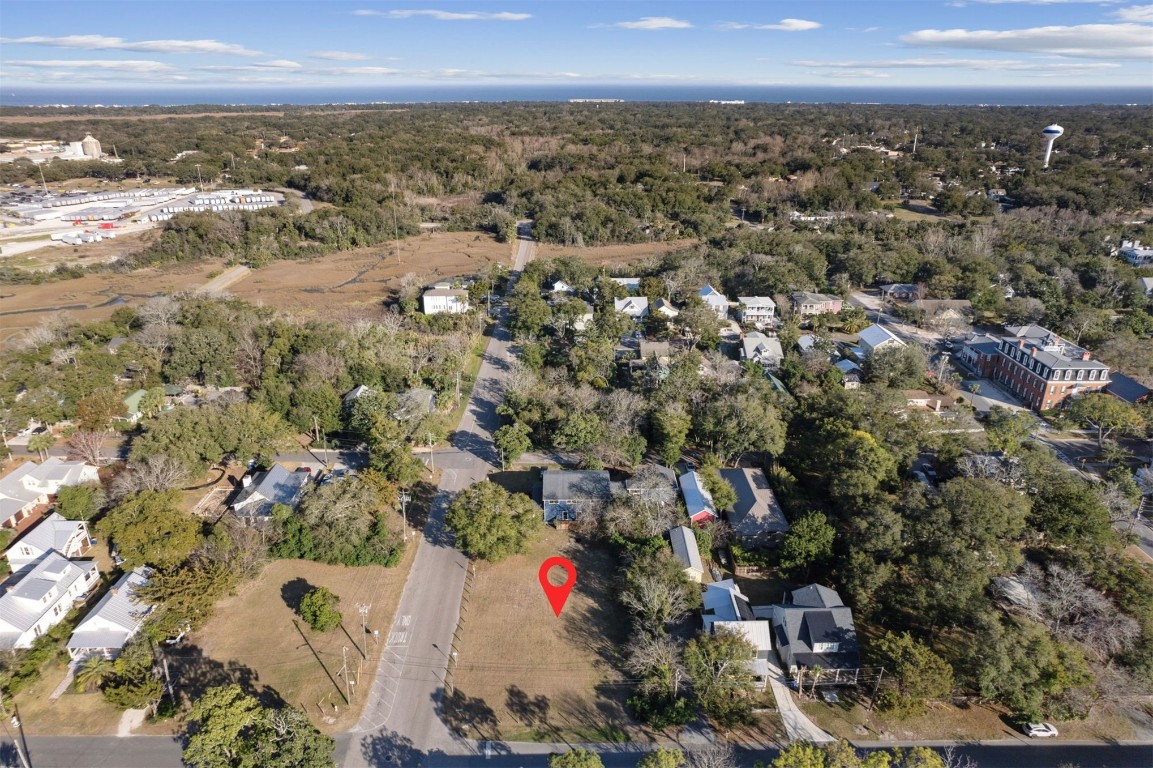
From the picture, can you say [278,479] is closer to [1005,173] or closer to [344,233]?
[344,233]

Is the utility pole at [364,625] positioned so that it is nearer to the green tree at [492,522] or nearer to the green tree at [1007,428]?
the green tree at [492,522]

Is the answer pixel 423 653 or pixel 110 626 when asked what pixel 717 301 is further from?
pixel 110 626

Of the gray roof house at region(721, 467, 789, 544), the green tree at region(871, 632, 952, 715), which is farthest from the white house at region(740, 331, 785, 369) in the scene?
the green tree at region(871, 632, 952, 715)

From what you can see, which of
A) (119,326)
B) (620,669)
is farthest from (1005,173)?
(119,326)

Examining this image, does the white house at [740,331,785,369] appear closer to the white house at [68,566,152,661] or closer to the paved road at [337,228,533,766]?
the paved road at [337,228,533,766]

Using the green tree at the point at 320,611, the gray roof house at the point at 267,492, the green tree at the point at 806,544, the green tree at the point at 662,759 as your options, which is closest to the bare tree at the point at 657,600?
the green tree at the point at 806,544

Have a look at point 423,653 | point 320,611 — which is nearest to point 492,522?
point 423,653
